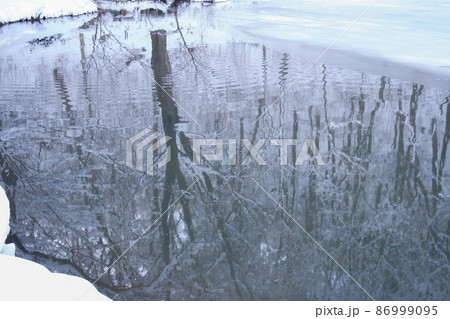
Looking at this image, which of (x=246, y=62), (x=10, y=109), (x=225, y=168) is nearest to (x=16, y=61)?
(x=10, y=109)

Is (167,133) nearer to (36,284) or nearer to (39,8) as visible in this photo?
(36,284)

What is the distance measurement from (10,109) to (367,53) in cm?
334

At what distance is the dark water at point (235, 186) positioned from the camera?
1823mm

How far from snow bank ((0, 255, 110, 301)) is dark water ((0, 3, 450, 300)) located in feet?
0.39

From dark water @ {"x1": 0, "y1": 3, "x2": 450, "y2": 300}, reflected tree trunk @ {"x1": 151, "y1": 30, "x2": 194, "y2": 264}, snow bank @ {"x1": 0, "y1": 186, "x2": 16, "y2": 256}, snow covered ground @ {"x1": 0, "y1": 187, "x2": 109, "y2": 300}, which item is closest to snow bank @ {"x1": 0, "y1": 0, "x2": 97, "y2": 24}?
reflected tree trunk @ {"x1": 151, "y1": 30, "x2": 194, "y2": 264}

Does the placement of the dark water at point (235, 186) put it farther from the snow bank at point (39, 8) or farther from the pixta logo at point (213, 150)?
the snow bank at point (39, 8)

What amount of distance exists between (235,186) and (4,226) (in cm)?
108

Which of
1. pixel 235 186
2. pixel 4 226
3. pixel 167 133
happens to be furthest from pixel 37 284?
pixel 167 133

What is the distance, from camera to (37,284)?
1.63 metres

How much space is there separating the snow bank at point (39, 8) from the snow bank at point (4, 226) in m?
6.71

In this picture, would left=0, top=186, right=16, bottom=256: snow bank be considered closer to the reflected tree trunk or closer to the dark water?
the dark water

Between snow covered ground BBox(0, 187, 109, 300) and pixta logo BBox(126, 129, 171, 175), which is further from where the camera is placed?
pixta logo BBox(126, 129, 171, 175)

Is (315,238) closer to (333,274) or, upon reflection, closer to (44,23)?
(333,274)

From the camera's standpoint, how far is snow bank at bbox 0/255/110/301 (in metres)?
1.59
